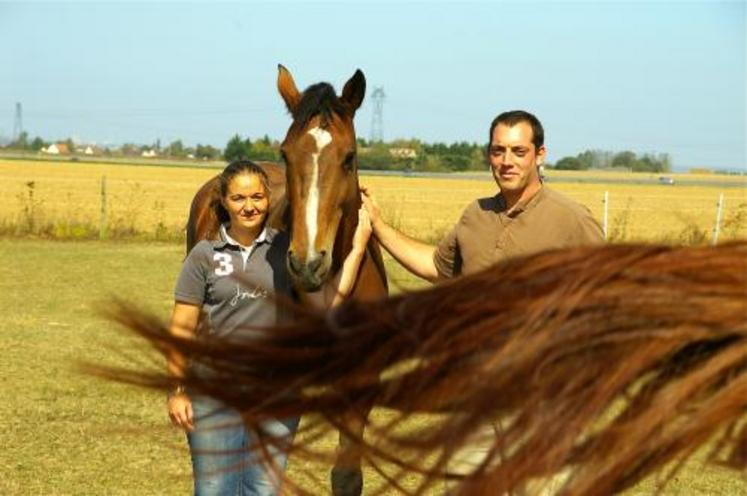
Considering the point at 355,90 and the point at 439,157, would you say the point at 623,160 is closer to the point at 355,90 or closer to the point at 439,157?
the point at 439,157

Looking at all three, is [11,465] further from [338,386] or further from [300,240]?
[338,386]

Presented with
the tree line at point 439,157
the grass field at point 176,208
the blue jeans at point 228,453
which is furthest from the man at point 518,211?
the tree line at point 439,157

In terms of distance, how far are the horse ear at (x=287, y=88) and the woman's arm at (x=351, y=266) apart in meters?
0.67

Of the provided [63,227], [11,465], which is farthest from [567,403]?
[63,227]

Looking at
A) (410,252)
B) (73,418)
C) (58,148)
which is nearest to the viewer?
(410,252)

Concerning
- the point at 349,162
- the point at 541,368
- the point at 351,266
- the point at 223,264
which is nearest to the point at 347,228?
the point at 351,266

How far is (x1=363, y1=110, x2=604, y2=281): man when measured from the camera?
398 centimetres

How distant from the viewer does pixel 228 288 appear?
4.32 metres

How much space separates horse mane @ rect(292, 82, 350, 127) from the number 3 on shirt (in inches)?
34.6

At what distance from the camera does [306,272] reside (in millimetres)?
4434

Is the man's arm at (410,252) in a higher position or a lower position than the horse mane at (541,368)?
lower

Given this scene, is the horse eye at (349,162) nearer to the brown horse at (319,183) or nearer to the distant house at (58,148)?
the brown horse at (319,183)

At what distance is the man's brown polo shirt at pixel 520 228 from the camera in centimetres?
397

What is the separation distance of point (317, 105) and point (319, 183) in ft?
1.40
